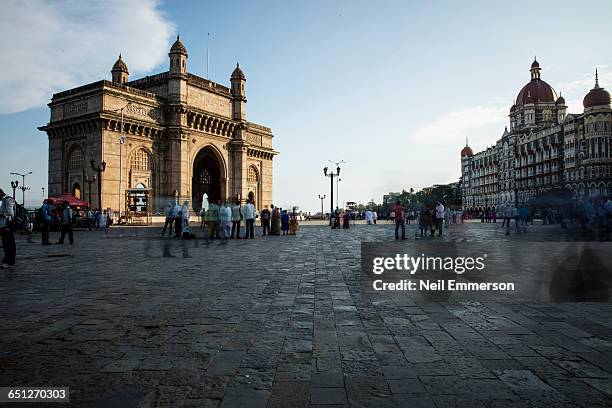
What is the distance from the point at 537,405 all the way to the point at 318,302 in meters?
3.36

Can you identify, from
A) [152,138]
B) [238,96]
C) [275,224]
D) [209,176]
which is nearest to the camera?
[275,224]

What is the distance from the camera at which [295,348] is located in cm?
377

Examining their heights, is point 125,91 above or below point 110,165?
above

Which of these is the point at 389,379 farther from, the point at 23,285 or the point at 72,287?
the point at 23,285

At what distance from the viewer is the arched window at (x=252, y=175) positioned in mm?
56312

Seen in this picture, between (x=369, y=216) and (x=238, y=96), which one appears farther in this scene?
(x=238, y=96)

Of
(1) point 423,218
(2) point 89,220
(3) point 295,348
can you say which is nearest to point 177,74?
(2) point 89,220

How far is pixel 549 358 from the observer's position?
11.4ft

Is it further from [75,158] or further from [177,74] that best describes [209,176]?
[75,158]

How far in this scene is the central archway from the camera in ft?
163

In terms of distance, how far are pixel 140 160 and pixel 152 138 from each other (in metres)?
2.53

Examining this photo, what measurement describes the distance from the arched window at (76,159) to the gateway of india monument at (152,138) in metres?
0.05

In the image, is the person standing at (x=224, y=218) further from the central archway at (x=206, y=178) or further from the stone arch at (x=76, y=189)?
the central archway at (x=206, y=178)

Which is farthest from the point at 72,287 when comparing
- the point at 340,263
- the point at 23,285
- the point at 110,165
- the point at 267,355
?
the point at 110,165
